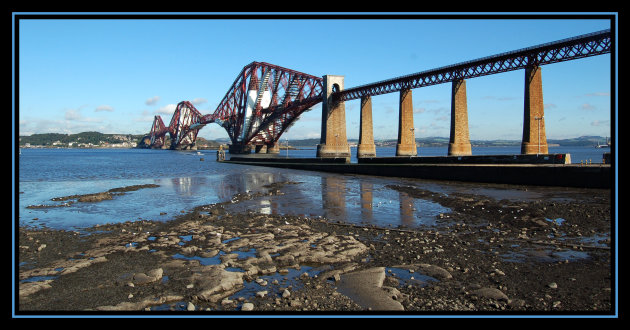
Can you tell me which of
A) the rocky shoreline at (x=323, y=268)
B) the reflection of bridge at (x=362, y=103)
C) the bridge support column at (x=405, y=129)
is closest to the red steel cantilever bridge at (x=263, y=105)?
the reflection of bridge at (x=362, y=103)

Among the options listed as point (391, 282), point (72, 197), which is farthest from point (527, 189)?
point (72, 197)

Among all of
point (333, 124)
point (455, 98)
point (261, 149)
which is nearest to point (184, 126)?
point (261, 149)

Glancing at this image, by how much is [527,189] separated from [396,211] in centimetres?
1169

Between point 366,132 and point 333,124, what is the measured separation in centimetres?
899

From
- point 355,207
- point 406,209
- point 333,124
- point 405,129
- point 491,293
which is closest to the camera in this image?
point 491,293

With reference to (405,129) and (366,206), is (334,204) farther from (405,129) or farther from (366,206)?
(405,129)

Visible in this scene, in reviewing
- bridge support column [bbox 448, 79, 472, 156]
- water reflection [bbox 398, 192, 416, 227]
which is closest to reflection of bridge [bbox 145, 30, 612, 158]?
bridge support column [bbox 448, 79, 472, 156]

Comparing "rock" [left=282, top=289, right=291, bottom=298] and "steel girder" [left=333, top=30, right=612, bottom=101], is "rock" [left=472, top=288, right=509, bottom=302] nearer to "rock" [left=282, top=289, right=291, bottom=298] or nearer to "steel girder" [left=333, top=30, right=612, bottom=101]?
"rock" [left=282, top=289, right=291, bottom=298]

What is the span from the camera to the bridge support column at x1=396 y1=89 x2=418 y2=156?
5462 centimetres

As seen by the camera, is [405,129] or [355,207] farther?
[405,129]

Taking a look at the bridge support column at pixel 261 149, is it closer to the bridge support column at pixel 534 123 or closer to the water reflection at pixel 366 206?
the bridge support column at pixel 534 123

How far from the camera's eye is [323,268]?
8812 millimetres

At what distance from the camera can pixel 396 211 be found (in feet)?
57.4
